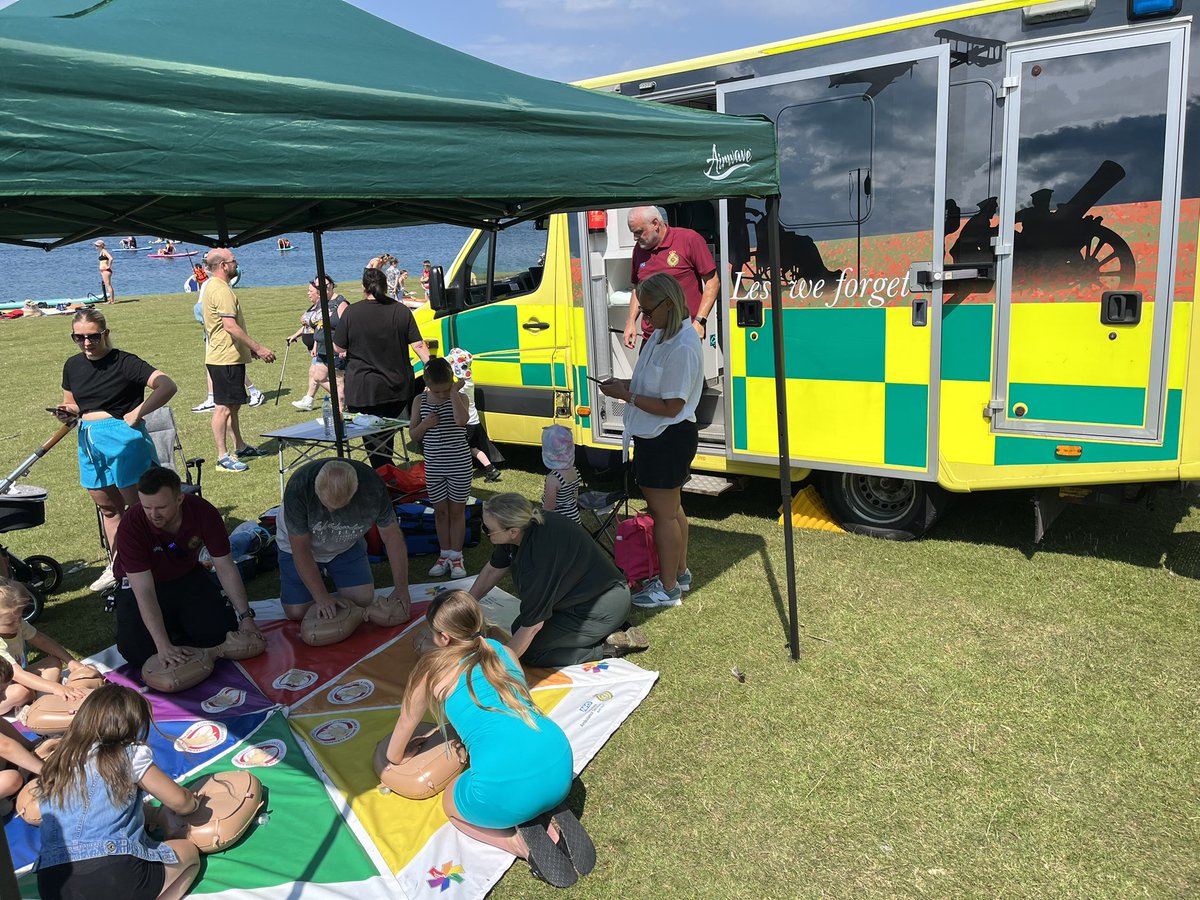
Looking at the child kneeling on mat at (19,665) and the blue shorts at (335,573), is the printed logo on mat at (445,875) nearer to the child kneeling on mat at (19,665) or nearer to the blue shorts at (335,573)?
the child kneeling on mat at (19,665)

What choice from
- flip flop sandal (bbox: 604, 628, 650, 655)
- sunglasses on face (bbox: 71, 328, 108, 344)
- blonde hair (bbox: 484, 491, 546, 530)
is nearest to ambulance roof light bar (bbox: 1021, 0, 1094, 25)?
blonde hair (bbox: 484, 491, 546, 530)

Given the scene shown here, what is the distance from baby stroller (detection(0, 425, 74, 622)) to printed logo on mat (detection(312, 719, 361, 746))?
6.49ft

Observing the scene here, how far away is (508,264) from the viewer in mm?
6848

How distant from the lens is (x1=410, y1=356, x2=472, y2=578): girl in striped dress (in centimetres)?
522

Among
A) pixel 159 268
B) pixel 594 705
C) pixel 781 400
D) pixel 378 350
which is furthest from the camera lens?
pixel 159 268

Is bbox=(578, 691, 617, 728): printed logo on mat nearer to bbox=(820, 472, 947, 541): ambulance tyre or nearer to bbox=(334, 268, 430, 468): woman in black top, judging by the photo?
bbox=(820, 472, 947, 541): ambulance tyre

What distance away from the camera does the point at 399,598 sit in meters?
4.73

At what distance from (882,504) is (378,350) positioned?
363 cm

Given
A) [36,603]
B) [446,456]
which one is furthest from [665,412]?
[36,603]

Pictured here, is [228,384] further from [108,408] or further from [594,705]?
[594,705]

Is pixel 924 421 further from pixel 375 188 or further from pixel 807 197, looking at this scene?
pixel 375 188

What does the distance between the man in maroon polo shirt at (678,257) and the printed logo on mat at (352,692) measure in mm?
2752

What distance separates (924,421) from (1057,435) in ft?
2.16

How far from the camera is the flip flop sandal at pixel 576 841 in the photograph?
293cm
